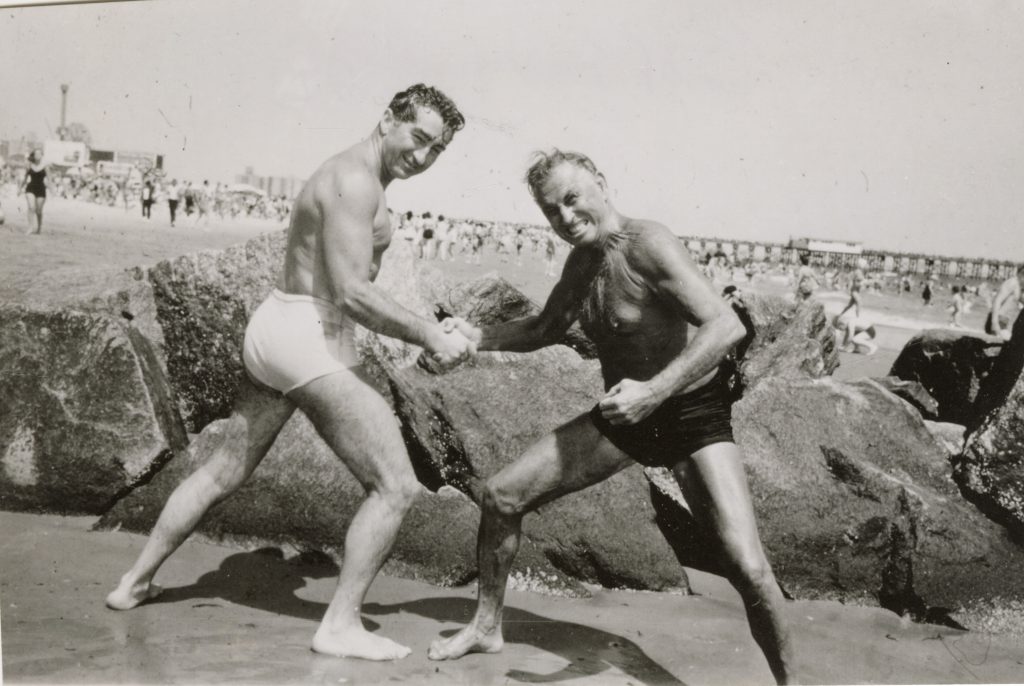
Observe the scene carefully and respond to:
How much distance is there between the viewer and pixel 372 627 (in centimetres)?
390

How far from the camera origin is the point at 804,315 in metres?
7.32

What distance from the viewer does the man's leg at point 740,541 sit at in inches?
130

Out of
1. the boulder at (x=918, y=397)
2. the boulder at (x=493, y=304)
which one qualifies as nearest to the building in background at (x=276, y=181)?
the boulder at (x=493, y=304)

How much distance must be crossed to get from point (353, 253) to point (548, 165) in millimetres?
813

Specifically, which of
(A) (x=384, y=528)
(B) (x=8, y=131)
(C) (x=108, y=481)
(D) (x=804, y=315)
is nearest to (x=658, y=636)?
(A) (x=384, y=528)

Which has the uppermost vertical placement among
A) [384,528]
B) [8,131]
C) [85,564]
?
[8,131]

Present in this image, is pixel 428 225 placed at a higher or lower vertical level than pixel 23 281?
lower

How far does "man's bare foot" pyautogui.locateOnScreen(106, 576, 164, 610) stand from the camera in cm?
378

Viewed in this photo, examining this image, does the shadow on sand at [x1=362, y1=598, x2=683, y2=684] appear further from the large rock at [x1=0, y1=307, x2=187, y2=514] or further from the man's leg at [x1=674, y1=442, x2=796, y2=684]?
the large rock at [x1=0, y1=307, x2=187, y2=514]

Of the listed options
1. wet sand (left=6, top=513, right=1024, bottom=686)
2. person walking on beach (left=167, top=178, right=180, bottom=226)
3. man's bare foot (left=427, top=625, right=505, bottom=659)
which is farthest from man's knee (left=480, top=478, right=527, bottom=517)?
person walking on beach (left=167, top=178, right=180, bottom=226)

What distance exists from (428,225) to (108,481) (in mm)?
24558

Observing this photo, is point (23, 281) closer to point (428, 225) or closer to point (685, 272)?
point (685, 272)

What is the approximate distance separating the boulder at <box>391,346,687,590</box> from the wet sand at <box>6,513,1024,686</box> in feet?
0.55

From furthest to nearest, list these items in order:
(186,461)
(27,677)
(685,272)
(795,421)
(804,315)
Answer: (804,315), (795,421), (186,461), (685,272), (27,677)
